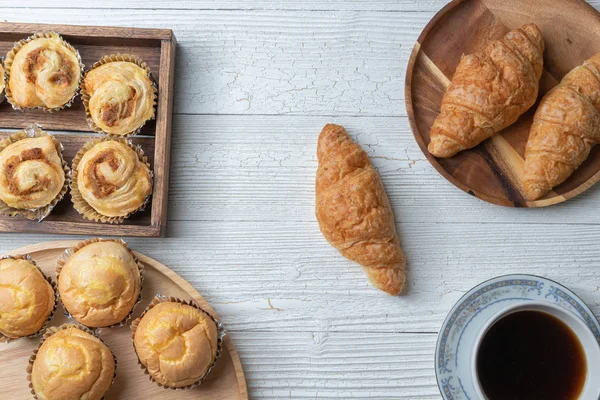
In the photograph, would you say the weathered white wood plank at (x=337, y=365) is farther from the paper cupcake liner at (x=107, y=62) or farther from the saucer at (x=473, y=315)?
the paper cupcake liner at (x=107, y=62)

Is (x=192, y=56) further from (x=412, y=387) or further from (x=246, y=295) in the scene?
(x=412, y=387)

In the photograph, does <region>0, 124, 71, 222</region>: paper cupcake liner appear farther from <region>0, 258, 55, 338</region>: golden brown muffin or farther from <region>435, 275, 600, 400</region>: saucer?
<region>435, 275, 600, 400</region>: saucer

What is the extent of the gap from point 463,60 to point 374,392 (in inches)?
45.9

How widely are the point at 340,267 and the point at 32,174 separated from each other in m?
1.07

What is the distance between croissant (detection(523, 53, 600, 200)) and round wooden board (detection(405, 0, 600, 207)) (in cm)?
8

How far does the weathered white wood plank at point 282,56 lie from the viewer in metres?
2.08

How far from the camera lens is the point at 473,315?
1837mm

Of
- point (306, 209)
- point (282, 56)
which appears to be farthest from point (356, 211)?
point (282, 56)

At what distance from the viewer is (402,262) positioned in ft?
6.51

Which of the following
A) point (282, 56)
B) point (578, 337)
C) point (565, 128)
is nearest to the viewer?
point (578, 337)

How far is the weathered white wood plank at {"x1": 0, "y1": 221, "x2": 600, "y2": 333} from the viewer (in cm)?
202

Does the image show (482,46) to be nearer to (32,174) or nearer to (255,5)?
Answer: (255,5)

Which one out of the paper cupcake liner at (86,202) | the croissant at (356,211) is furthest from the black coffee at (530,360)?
the paper cupcake liner at (86,202)

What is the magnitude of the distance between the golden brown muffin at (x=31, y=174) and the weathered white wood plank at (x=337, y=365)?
0.79m
